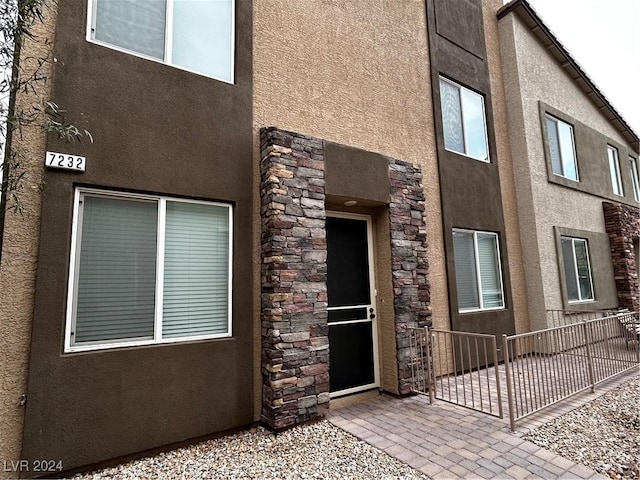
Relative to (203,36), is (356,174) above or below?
below

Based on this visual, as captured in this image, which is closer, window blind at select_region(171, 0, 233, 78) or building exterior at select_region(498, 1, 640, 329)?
window blind at select_region(171, 0, 233, 78)

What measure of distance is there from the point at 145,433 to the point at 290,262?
2289 mm

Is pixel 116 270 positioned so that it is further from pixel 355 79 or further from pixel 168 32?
pixel 355 79

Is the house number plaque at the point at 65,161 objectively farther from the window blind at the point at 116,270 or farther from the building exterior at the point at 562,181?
the building exterior at the point at 562,181

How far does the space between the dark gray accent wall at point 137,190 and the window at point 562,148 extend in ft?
26.7

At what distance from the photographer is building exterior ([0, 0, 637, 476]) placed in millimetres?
3371

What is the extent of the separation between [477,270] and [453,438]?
3.93 metres

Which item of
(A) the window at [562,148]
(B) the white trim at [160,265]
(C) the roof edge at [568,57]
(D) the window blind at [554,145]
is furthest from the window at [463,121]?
(B) the white trim at [160,265]

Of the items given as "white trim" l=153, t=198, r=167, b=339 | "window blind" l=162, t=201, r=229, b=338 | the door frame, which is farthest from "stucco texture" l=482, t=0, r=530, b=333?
"white trim" l=153, t=198, r=167, b=339

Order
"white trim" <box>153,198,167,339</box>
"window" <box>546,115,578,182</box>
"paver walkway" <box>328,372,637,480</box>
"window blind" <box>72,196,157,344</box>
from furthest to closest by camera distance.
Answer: "window" <box>546,115,578,182</box>
"white trim" <box>153,198,167,339</box>
"window blind" <box>72,196,157,344</box>
"paver walkway" <box>328,372,637,480</box>

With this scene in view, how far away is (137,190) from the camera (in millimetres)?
3850

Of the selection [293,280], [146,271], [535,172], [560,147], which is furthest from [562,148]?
[146,271]

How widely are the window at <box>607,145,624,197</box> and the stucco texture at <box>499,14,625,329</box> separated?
237cm

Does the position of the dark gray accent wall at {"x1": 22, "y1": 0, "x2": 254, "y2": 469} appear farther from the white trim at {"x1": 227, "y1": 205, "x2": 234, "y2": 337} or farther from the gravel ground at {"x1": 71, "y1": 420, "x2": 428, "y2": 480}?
the gravel ground at {"x1": 71, "y1": 420, "x2": 428, "y2": 480}
